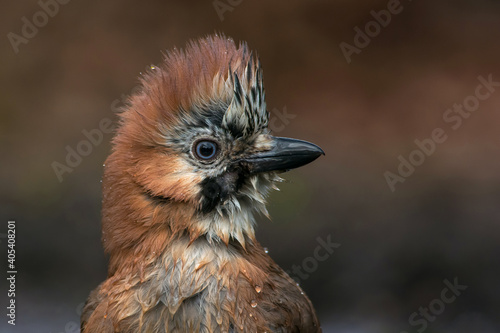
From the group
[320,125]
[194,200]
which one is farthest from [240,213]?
[320,125]

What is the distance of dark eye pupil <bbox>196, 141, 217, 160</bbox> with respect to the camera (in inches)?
153

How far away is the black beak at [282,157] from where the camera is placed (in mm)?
3986

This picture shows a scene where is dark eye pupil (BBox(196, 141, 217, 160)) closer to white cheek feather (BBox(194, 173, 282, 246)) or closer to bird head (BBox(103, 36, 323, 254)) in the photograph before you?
bird head (BBox(103, 36, 323, 254))

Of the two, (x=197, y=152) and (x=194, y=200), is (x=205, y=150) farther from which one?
(x=194, y=200)

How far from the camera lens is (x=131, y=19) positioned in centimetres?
770

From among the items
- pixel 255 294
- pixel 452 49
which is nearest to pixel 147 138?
pixel 255 294

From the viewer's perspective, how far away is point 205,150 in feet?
12.8

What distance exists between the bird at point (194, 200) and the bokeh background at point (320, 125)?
359cm

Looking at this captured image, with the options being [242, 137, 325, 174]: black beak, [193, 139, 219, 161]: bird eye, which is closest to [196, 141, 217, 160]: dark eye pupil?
[193, 139, 219, 161]: bird eye

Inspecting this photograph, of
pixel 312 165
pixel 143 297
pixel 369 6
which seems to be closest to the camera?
pixel 143 297

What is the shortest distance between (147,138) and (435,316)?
4.38 meters

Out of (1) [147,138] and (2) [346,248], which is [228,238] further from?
(2) [346,248]

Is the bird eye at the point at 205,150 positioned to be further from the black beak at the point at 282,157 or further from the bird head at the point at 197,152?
the black beak at the point at 282,157

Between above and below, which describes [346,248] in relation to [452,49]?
below
